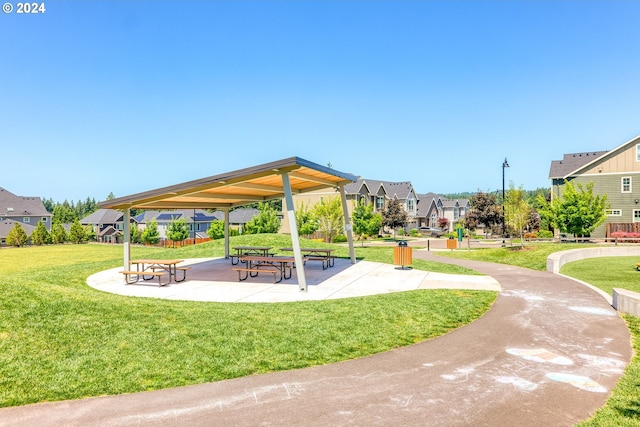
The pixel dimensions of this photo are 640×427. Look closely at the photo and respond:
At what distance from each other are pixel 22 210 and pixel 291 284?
252ft

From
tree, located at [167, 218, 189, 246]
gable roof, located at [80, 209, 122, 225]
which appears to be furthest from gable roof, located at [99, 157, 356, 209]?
gable roof, located at [80, 209, 122, 225]

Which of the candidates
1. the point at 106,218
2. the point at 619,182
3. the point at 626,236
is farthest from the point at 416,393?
the point at 106,218

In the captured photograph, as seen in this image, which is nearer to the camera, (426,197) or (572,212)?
(572,212)

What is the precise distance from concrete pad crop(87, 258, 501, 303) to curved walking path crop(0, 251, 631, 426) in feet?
16.5

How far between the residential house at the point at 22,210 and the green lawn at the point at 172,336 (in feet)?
235

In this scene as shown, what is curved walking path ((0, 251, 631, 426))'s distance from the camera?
463cm

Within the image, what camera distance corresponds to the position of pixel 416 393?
17.3 feet

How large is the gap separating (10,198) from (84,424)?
278ft

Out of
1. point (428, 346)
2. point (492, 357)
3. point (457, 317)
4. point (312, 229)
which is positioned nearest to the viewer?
point (492, 357)

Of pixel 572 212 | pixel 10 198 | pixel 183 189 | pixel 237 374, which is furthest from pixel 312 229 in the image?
pixel 10 198

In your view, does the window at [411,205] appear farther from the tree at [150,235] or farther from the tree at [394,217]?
the tree at [150,235]

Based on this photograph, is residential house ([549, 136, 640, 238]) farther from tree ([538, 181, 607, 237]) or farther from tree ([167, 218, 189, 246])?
tree ([167, 218, 189, 246])

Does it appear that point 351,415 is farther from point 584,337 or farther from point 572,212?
point 572,212

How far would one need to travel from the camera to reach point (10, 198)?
69.4 meters
